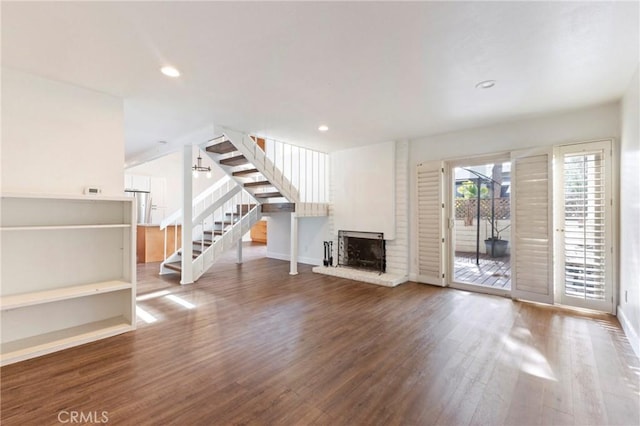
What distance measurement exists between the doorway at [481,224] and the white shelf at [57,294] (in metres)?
4.84

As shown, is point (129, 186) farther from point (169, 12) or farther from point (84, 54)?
point (169, 12)

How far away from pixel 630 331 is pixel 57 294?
550cm

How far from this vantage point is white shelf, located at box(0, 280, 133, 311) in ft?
7.95

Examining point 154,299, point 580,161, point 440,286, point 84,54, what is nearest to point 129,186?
point 154,299

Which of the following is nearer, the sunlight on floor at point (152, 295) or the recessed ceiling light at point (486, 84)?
the recessed ceiling light at point (486, 84)

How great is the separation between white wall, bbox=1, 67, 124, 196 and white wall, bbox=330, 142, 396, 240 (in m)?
3.96

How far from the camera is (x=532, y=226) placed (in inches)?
158

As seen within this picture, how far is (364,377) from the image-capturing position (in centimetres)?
216

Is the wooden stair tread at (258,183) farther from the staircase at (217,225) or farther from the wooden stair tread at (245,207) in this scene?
the wooden stair tread at (245,207)

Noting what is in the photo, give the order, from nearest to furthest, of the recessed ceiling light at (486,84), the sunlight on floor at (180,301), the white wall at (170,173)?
the recessed ceiling light at (486,84)
the sunlight on floor at (180,301)
the white wall at (170,173)

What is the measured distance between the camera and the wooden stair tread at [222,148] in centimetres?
488

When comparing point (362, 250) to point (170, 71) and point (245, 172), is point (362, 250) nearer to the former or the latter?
point (245, 172)

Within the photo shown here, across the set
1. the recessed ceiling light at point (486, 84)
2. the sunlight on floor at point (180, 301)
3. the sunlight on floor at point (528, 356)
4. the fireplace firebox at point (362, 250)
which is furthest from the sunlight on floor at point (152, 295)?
the recessed ceiling light at point (486, 84)

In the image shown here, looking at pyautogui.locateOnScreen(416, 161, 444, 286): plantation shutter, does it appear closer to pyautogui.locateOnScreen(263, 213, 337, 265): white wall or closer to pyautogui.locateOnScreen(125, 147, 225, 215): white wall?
pyautogui.locateOnScreen(263, 213, 337, 265): white wall
